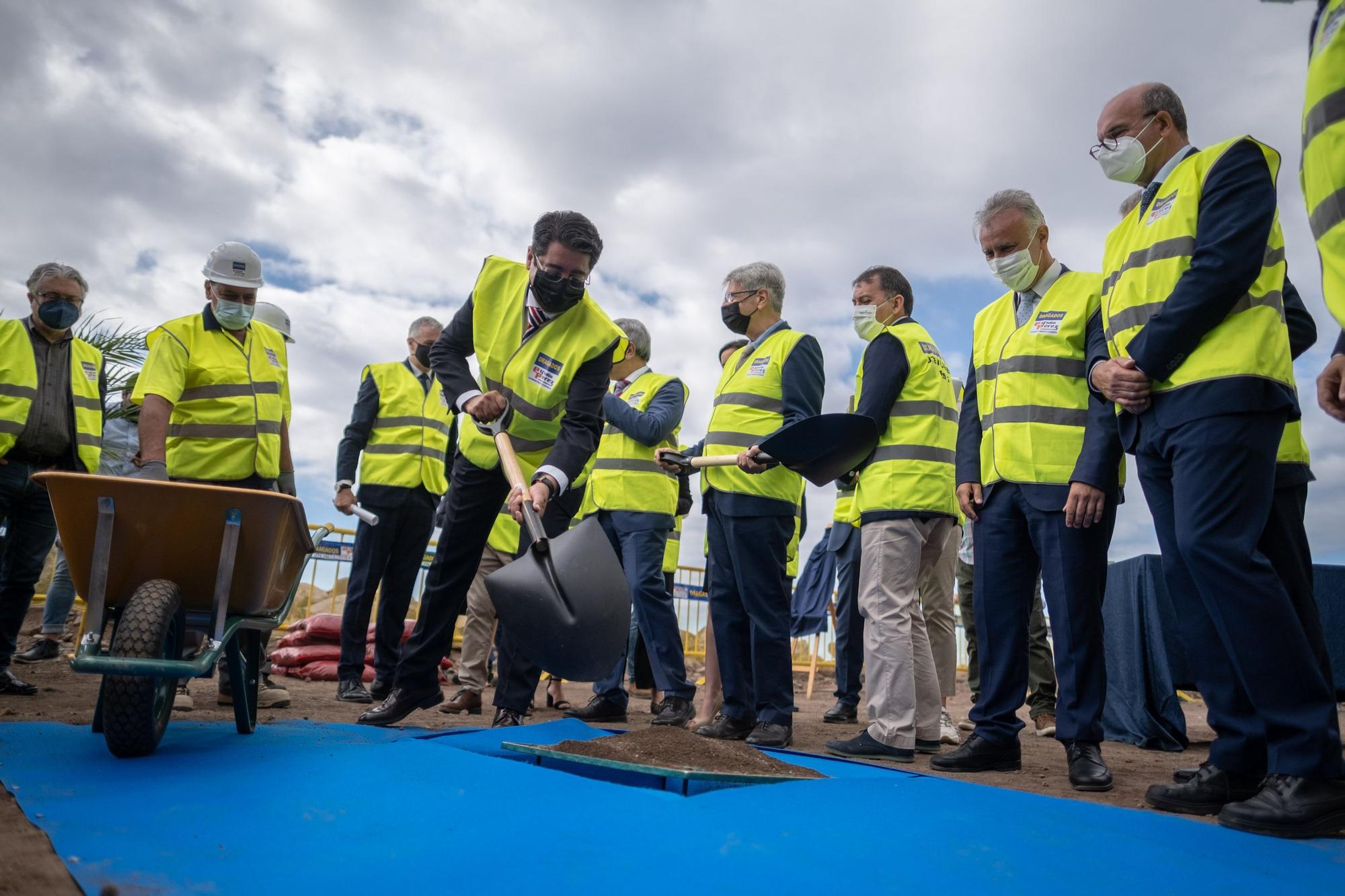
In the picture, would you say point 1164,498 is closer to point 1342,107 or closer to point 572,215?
point 1342,107

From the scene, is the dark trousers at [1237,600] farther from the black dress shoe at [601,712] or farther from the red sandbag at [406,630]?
the red sandbag at [406,630]

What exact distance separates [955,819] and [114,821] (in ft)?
5.74

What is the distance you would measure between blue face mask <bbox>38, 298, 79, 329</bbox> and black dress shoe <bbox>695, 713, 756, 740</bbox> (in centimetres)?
406

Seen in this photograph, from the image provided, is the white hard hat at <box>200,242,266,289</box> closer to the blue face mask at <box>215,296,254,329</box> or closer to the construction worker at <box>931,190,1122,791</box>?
the blue face mask at <box>215,296,254,329</box>

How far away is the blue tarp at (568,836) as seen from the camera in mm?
1525

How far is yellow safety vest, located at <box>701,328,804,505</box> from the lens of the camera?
13.6ft

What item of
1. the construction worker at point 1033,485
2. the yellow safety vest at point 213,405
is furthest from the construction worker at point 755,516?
the yellow safety vest at point 213,405

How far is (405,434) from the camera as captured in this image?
5617mm

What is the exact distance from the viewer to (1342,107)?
1.65 meters

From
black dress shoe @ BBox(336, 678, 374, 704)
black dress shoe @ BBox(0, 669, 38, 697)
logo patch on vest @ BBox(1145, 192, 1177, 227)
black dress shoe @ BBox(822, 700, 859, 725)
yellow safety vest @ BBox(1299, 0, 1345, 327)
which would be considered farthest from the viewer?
black dress shoe @ BBox(822, 700, 859, 725)

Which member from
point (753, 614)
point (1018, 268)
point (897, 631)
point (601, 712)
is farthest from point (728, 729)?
point (1018, 268)

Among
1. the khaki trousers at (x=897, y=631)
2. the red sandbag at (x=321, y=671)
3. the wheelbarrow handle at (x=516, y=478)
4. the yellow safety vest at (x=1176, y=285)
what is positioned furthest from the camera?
the red sandbag at (x=321, y=671)

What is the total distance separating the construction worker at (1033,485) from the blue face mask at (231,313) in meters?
3.25

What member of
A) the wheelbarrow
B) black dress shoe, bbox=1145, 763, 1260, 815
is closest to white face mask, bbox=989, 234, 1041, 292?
black dress shoe, bbox=1145, 763, 1260, 815
